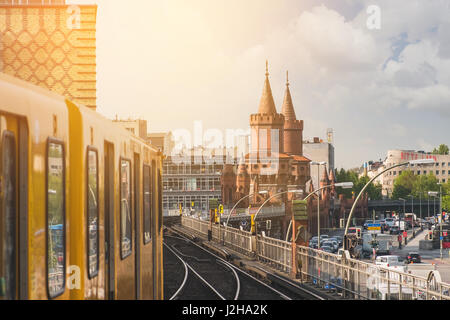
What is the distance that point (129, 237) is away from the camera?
23.8 feet

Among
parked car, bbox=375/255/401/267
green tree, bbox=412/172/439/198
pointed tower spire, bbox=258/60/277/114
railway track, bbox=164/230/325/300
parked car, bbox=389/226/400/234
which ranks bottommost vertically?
parked car, bbox=389/226/400/234

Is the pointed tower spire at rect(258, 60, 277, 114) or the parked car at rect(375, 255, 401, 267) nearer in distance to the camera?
the parked car at rect(375, 255, 401, 267)

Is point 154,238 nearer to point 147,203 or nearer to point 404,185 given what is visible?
point 147,203

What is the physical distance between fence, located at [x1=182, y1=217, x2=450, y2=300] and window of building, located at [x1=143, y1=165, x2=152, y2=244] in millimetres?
6762

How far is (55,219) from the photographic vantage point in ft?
14.8

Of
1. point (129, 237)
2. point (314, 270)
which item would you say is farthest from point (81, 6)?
point (129, 237)

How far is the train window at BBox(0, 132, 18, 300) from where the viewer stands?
3693 millimetres

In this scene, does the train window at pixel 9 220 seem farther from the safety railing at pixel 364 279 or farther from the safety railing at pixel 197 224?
the safety railing at pixel 197 224

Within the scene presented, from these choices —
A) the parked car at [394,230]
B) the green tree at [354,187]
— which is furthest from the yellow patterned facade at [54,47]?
the green tree at [354,187]

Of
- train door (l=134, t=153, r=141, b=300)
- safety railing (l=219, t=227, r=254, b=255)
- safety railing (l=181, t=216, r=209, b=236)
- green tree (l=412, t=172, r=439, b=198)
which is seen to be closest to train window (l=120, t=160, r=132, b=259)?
train door (l=134, t=153, r=141, b=300)

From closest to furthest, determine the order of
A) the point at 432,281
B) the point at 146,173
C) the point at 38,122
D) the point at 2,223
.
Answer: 1. the point at 2,223
2. the point at 38,122
3. the point at 146,173
4. the point at 432,281

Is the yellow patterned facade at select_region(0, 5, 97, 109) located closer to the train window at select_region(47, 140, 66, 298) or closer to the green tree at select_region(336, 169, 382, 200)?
the train window at select_region(47, 140, 66, 298)
